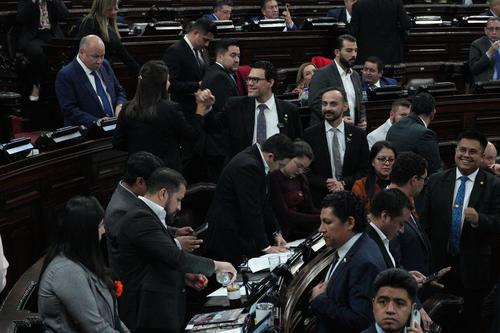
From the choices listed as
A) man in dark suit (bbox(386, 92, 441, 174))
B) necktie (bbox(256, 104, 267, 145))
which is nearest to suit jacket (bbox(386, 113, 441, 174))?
man in dark suit (bbox(386, 92, 441, 174))

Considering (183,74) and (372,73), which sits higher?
(183,74)

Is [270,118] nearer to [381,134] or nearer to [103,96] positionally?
[381,134]

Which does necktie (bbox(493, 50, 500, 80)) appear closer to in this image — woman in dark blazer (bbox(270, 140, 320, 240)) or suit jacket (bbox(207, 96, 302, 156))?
suit jacket (bbox(207, 96, 302, 156))

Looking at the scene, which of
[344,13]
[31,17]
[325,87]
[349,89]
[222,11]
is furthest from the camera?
[344,13]

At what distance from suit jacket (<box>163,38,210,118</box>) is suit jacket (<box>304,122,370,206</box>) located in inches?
37.2

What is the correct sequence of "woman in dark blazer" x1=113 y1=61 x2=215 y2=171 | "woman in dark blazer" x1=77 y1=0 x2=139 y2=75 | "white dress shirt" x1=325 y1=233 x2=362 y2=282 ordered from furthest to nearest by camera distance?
"woman in dark blazer" x1=77 y1=0 x2=139 y2=75
"woman in dark blazer" x1=113 y1=61 x2=215 y2=171
"white dress shirt" x1=325 y1=233 x2=362 y2=282

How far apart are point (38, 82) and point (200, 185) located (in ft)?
8.62

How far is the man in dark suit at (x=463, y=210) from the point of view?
6098 mm

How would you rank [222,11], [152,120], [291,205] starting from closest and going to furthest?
[152,120] < [291,205] < [222,11]

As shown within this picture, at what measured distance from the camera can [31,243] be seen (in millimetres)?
5637

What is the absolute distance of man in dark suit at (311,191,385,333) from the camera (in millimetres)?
4016

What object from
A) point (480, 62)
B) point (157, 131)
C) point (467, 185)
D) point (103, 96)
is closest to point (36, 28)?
point (103, 96)

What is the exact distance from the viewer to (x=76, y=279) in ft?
11.8

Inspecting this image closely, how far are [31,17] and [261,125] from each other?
2996mm
